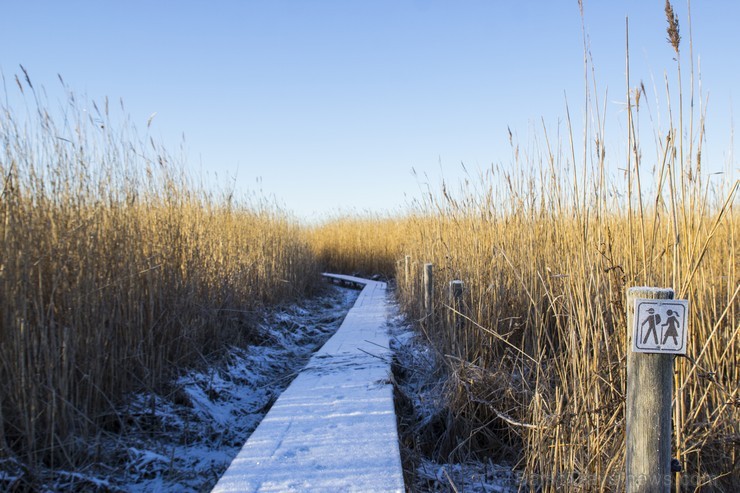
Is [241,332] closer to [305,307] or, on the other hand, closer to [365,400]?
[365,400]

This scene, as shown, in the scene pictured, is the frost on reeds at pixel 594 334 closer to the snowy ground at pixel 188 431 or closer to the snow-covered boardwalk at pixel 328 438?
the snow-covered boardwalk at pixel 328 438

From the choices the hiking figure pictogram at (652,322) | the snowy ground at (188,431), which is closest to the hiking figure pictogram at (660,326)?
the hiking figure pictogram at (652,322)

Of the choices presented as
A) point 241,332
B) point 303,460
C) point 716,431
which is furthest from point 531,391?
point 241,332

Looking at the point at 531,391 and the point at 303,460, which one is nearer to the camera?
the point at 303,460

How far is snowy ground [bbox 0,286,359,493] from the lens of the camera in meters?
2.23

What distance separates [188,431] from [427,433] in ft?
4.35

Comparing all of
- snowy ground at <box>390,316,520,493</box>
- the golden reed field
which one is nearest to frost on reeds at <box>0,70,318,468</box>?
the golden reed field

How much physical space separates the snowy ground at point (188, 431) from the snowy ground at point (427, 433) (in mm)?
935

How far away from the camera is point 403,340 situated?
4.80 metres

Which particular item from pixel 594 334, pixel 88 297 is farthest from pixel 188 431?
pixel 594 334

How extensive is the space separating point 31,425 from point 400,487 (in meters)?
1.51

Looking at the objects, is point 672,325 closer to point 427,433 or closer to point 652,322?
point 652,322

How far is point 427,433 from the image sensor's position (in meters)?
2.77

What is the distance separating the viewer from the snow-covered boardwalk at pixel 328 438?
1.92 meters
